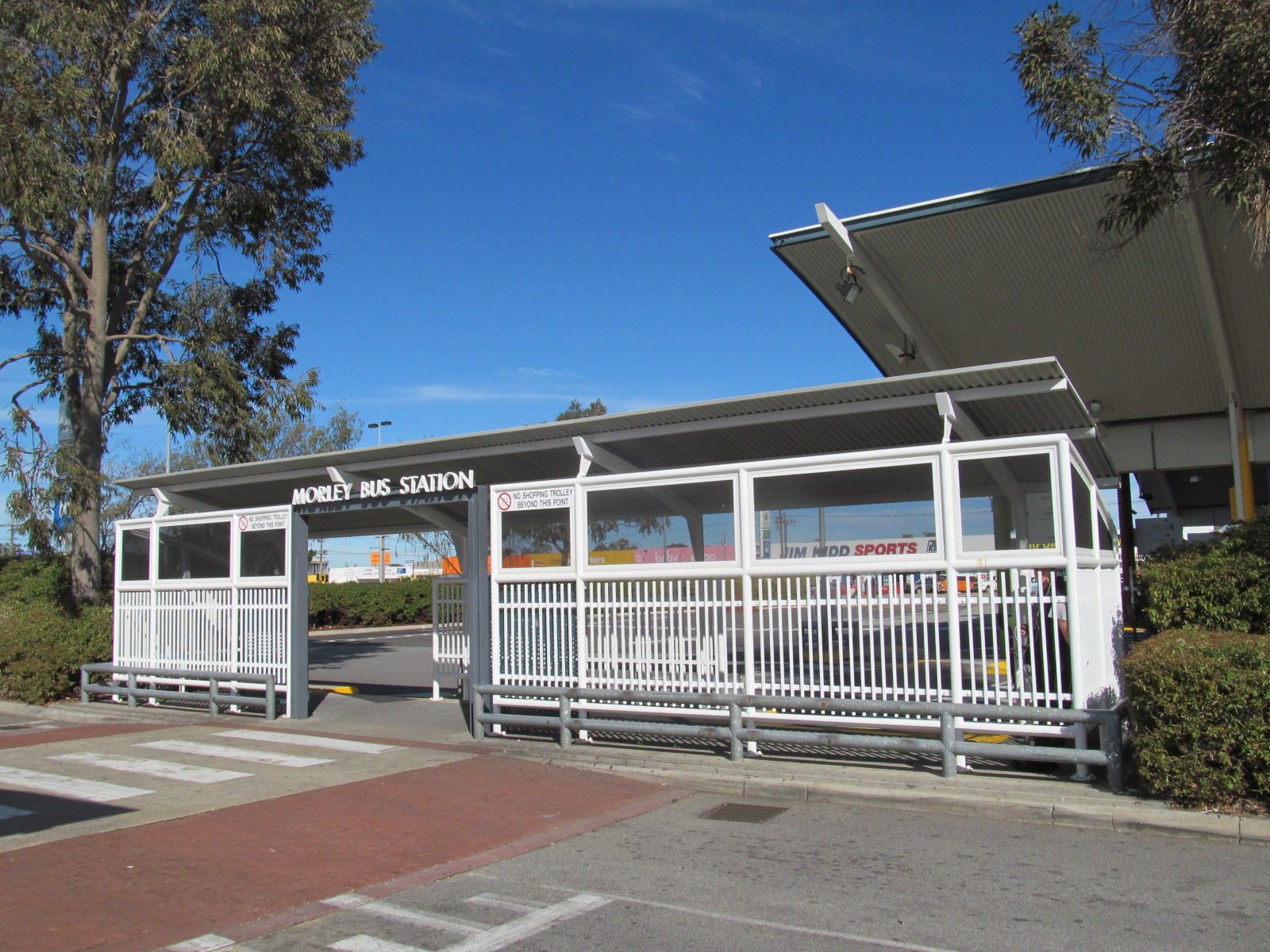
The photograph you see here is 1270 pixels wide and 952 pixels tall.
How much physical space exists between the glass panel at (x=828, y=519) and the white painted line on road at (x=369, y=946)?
17.8ft

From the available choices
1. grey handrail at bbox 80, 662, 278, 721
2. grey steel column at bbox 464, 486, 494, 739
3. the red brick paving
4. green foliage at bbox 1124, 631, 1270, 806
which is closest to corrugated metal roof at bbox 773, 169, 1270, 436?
green foliage at bbox 1124, 631, 1270, 806

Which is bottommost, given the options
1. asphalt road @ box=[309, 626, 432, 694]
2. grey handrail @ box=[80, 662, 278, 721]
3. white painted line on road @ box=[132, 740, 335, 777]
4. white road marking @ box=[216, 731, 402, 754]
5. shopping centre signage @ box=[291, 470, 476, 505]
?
asphalt road @ box=[309, 626, 432, 694]

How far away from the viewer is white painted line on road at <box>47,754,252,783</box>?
916 cm

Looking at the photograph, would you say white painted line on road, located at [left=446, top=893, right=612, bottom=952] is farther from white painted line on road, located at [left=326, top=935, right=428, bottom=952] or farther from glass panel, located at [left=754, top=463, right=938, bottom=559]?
glass panel, located at [left=754, top=463, right=938, bottom=559]

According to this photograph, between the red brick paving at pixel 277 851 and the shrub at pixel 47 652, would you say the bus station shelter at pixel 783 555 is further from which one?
the shrub at pixel 47 652

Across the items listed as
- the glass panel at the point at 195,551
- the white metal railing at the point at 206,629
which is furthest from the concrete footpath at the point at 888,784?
the glass panel at the point at 195,551

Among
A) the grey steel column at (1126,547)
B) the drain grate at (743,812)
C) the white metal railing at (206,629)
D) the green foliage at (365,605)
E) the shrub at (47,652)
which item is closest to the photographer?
the drain grate at (743,812)

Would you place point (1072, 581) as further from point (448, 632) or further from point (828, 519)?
point (448, 632)

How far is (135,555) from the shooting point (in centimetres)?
1491

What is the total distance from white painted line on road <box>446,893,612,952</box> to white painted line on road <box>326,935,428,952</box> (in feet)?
0.71

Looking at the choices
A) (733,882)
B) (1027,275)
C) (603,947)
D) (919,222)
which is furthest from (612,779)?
(1027,275)

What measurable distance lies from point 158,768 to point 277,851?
12.5 ft

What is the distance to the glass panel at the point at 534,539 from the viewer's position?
35.8ft

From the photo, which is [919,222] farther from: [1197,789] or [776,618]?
[1197,789]
